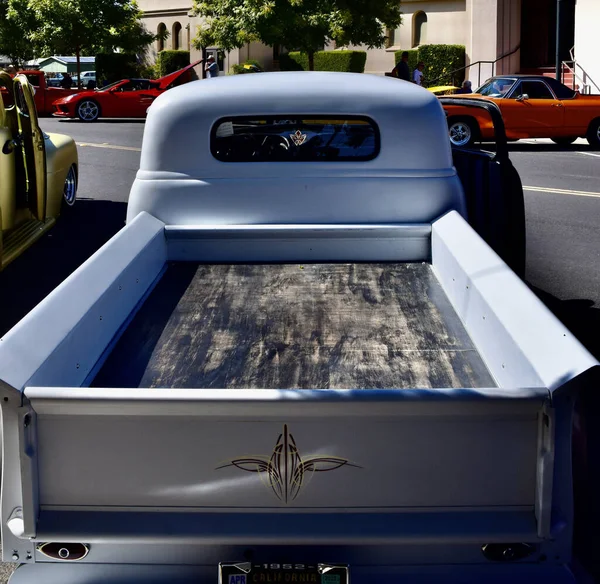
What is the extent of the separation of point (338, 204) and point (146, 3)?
5481 cm

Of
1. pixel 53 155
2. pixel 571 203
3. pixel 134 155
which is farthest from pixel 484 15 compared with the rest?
pixel 53 155

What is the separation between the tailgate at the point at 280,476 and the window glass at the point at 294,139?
3.05 m

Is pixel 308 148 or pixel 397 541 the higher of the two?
pixel 308 148

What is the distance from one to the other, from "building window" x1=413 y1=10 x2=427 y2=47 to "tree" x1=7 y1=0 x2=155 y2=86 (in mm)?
13666

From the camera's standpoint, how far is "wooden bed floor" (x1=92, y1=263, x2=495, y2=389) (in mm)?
3473

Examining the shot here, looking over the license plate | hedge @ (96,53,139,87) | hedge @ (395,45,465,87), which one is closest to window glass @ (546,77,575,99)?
the license plate

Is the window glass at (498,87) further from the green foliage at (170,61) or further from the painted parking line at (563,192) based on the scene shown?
the green foliage at (170,61)

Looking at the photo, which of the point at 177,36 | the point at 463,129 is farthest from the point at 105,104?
the point at 177,36

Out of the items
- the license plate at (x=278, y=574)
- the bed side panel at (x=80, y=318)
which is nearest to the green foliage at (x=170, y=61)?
the bed side panel at (x=80, y=318)

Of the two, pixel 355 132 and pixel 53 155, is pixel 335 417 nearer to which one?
pixel 355 132

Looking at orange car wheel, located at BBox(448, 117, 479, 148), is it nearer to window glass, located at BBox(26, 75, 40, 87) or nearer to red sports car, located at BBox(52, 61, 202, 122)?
red sports car, located at BBox(52, 61, 202, 122)

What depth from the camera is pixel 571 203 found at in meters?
12.4

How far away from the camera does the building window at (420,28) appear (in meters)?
42.7

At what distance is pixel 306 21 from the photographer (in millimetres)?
32438
